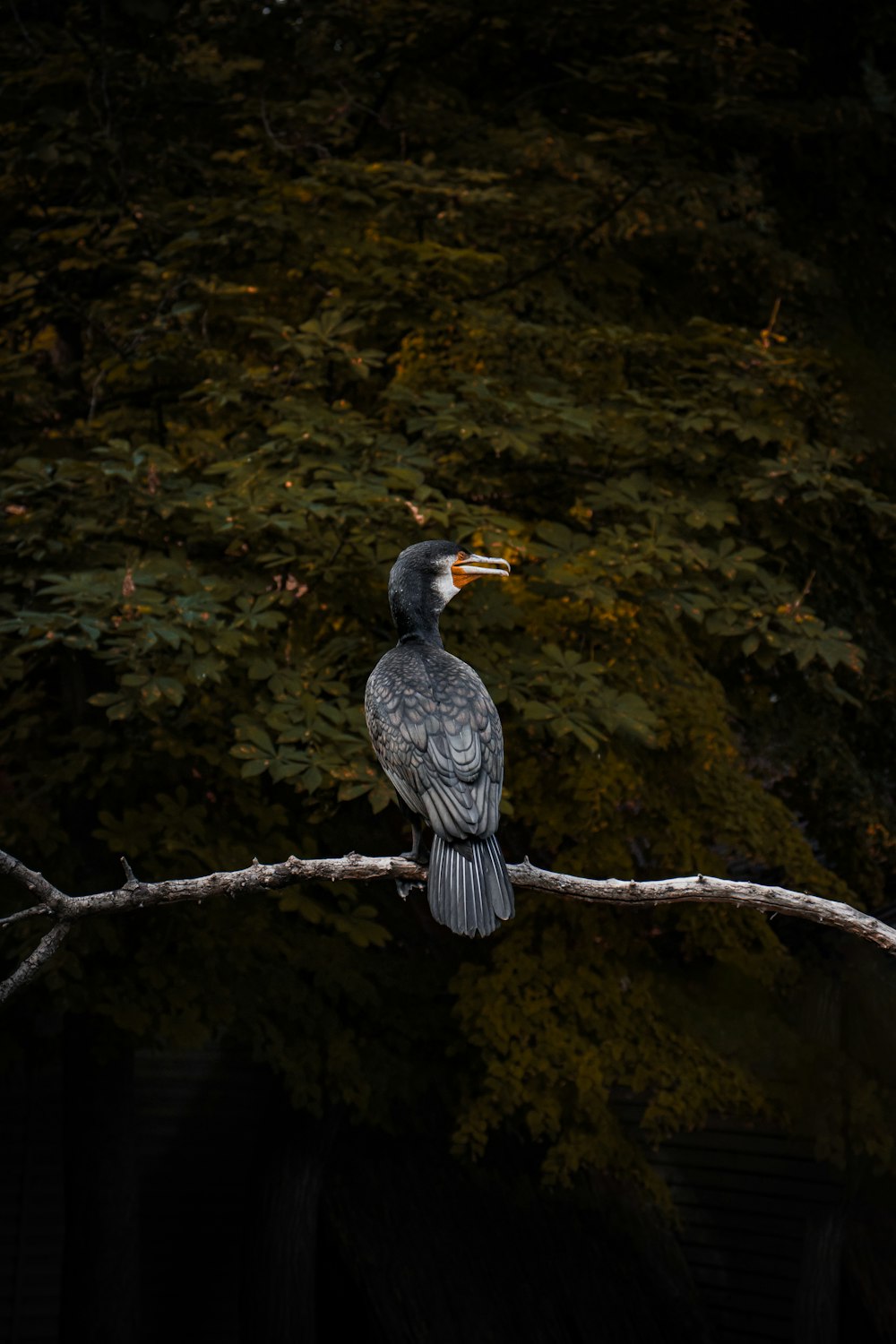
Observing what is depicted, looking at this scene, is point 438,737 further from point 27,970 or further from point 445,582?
point 27,970

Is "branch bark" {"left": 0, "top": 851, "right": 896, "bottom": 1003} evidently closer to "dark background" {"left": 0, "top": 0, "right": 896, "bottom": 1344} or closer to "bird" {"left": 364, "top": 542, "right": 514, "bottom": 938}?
"bird" {"left": 364, "top": 542, "right": 514, "bottom": 938}

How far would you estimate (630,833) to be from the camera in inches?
279

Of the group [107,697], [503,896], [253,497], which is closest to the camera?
[503,896]

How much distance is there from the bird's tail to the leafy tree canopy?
154 centimetres

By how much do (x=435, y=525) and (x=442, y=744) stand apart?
2.47 meters

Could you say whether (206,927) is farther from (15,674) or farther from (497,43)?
(497,43)

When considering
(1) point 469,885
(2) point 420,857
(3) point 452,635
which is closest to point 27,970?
(1) point 469,885

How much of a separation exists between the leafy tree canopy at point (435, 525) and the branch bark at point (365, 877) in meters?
1.75

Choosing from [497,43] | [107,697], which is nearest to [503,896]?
[107,697]

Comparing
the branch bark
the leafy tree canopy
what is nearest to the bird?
the branch bark

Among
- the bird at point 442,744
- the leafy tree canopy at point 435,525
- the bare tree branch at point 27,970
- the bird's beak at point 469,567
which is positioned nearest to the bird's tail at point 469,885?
the bird at point 442,744

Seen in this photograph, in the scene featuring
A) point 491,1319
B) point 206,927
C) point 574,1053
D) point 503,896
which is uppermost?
point 503,896

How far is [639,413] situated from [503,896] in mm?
3839

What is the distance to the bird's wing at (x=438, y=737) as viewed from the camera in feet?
12.9
